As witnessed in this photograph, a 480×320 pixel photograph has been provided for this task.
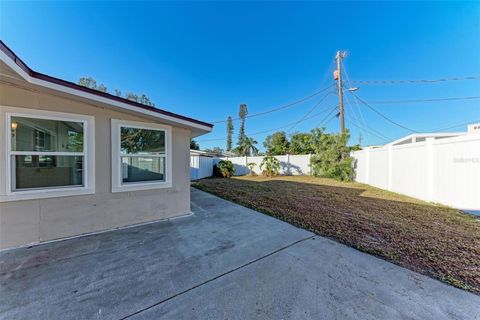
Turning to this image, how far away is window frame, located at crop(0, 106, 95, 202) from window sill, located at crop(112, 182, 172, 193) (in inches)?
18.0

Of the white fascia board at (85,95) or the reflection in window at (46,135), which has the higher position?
the white fascia board at (85,95)

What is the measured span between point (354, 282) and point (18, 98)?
19.3ft

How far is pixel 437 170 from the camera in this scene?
5824 mm

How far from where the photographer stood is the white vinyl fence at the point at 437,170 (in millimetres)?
4859

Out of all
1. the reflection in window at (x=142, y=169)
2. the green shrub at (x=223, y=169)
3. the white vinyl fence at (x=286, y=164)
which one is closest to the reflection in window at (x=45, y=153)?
the reflection in window at (x=142, y=169)

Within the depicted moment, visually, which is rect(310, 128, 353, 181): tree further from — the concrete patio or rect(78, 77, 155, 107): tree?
rect(78, 77, 155, 107): tree

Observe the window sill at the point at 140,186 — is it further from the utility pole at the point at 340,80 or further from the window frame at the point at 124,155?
the utility pole at the point at 340,80

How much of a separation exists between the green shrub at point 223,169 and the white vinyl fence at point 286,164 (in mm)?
994

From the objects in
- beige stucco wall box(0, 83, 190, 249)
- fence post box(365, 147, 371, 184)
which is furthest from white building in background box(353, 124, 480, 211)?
beige stucco wall box(0, 83, 190, 249)

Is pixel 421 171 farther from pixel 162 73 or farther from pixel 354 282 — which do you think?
pixel 162 73

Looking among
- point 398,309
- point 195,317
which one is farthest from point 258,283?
point 398,309

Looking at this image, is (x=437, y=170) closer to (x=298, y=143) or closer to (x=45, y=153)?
(x=45, y=153)

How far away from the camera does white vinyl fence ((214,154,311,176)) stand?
16.3 m

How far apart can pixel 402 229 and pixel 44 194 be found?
23.8ft
